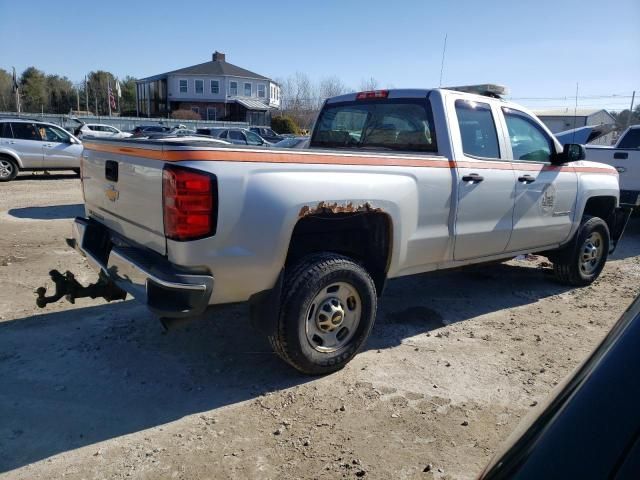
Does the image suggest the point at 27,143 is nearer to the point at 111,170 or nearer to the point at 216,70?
the point at 111,170

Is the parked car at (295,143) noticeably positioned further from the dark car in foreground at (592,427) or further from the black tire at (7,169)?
the black tire at (7,169)

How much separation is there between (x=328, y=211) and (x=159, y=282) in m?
1.19

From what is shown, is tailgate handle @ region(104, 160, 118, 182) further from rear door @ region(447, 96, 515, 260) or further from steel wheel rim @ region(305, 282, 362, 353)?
rear door @ region(447, 96, 515, 260)

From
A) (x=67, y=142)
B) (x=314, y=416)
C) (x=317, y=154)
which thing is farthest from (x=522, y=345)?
(x=67, y=142)

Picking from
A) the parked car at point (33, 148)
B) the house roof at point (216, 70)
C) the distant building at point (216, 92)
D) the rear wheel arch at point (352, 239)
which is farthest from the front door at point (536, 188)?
the house roof at point (216, 70)

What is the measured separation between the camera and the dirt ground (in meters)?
2.86

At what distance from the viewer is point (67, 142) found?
1496 centimetres

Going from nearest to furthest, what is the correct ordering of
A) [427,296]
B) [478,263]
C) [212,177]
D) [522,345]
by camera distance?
[212,177] → [522,345] → [478,263] → [427,296]

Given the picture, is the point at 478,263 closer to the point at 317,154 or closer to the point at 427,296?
the point at 427,296

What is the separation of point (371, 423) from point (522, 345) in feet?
6.25

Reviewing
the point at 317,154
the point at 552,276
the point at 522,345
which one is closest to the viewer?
the point at 317,154

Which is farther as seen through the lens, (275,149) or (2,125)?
(2,125)

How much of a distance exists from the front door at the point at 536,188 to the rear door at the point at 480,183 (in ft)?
0.62

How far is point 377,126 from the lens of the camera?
16.5ft
